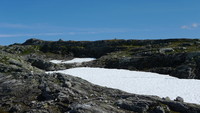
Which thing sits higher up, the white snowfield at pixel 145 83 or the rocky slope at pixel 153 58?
the rocky slope at pixel 153 58

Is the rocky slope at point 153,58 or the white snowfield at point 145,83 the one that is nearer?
the white snowfield at point 145,83

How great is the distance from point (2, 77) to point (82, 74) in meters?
27.9

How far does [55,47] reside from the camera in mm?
120000

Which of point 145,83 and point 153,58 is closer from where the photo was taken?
point 145,83

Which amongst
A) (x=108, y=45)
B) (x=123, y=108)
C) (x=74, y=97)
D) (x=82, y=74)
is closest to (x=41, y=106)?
(x=74, y=97)

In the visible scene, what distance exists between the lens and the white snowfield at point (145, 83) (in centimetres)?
3672

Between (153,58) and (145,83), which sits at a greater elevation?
(153,58)

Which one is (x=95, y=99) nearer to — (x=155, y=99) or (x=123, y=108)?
(x=123, y=108)

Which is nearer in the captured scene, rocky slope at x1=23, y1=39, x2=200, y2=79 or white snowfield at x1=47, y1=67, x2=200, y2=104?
white snowfield at x1=47, y1=67, x2=200, y2=104

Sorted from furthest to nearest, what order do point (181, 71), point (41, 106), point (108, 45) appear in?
point (108, 45)
point (181, 71)
point (41, 106)

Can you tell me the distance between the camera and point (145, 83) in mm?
44500

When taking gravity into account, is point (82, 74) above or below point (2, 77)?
below

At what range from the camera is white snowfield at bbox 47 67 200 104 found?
36.7m

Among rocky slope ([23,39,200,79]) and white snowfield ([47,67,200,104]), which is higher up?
rocky slope ([23,39,200,79])
